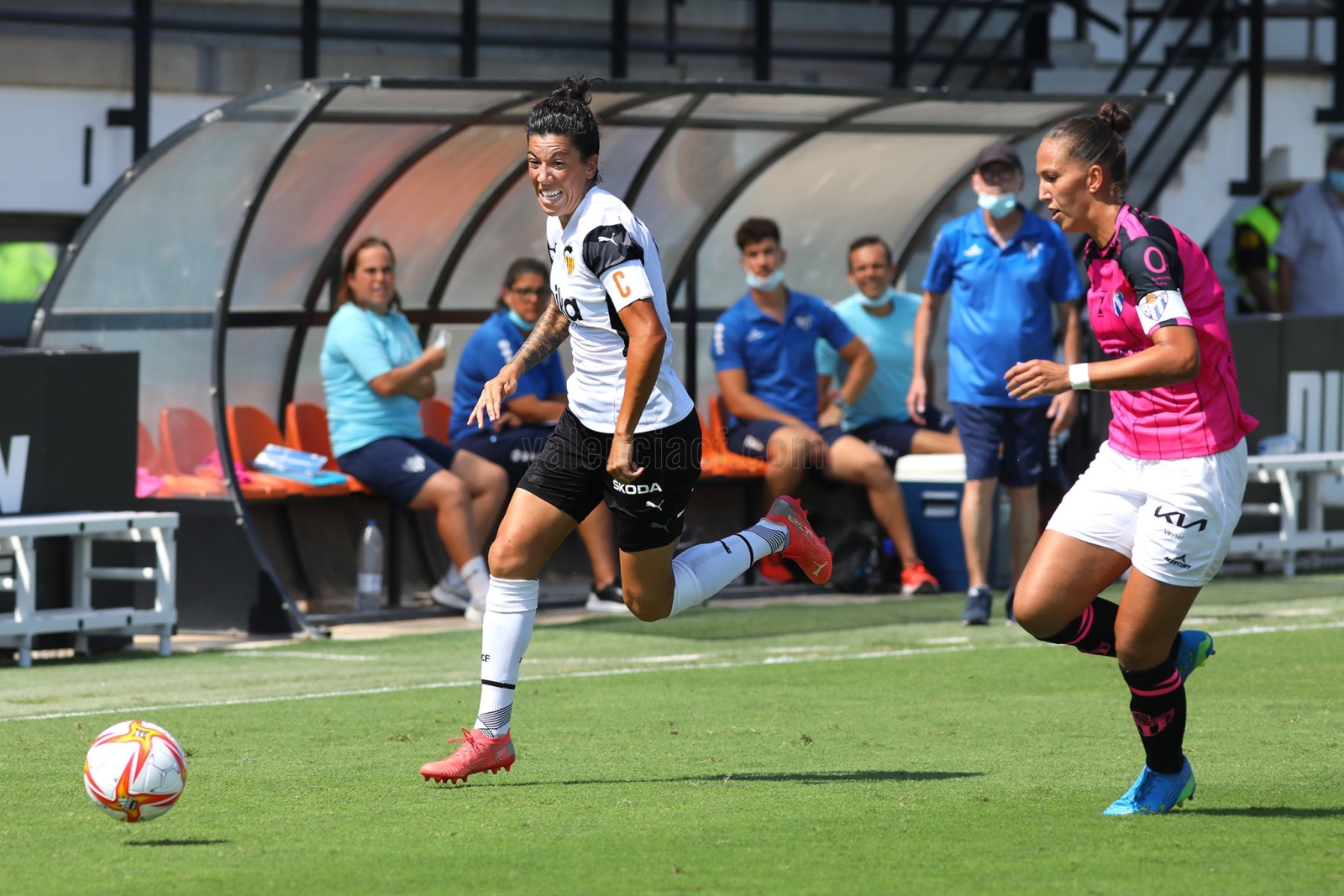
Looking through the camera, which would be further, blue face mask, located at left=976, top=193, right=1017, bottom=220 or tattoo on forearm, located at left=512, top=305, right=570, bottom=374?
blue face mask, located at left=976, top=193, right=1017, bottom=220

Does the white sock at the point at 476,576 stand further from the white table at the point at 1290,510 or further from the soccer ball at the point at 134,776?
the soccer ball at the point at 134,776

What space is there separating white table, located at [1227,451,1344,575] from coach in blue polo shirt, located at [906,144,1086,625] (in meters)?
2.61

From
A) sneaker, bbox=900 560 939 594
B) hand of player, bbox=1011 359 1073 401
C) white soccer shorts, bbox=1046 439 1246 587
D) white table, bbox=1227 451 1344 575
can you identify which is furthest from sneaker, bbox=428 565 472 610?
hand of player, bbox=1011 359 1073 401

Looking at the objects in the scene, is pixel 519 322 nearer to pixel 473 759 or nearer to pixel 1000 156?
pixel 1000 156

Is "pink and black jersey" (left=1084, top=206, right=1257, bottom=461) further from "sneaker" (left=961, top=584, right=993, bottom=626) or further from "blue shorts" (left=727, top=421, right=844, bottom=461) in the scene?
"blue shorts" (left=727, top=421, right=844, bottom=461)

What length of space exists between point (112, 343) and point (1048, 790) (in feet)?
21.6

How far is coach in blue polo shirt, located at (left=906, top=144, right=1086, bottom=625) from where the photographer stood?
10602mm

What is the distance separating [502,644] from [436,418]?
266 inches

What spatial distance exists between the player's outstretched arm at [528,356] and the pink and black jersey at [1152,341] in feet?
5.97

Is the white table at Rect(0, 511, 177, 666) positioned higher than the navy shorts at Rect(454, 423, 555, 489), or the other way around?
the navy shorts at Rect(454, 423, 555, 489)

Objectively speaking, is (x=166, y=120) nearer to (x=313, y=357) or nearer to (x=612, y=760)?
(x=313, y=357)

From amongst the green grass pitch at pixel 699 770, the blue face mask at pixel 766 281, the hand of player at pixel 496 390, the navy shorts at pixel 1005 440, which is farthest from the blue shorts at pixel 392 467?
the hand of player at pixel 496 390

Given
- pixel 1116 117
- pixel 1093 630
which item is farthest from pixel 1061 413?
pixel 1093 630

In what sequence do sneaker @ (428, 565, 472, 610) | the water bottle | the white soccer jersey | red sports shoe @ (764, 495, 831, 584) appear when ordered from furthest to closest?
sneaker @ (428, 565, 472, 610), the water bottle, red sports shoe @ (764, 495, 831, 584), the white soccer jersey
